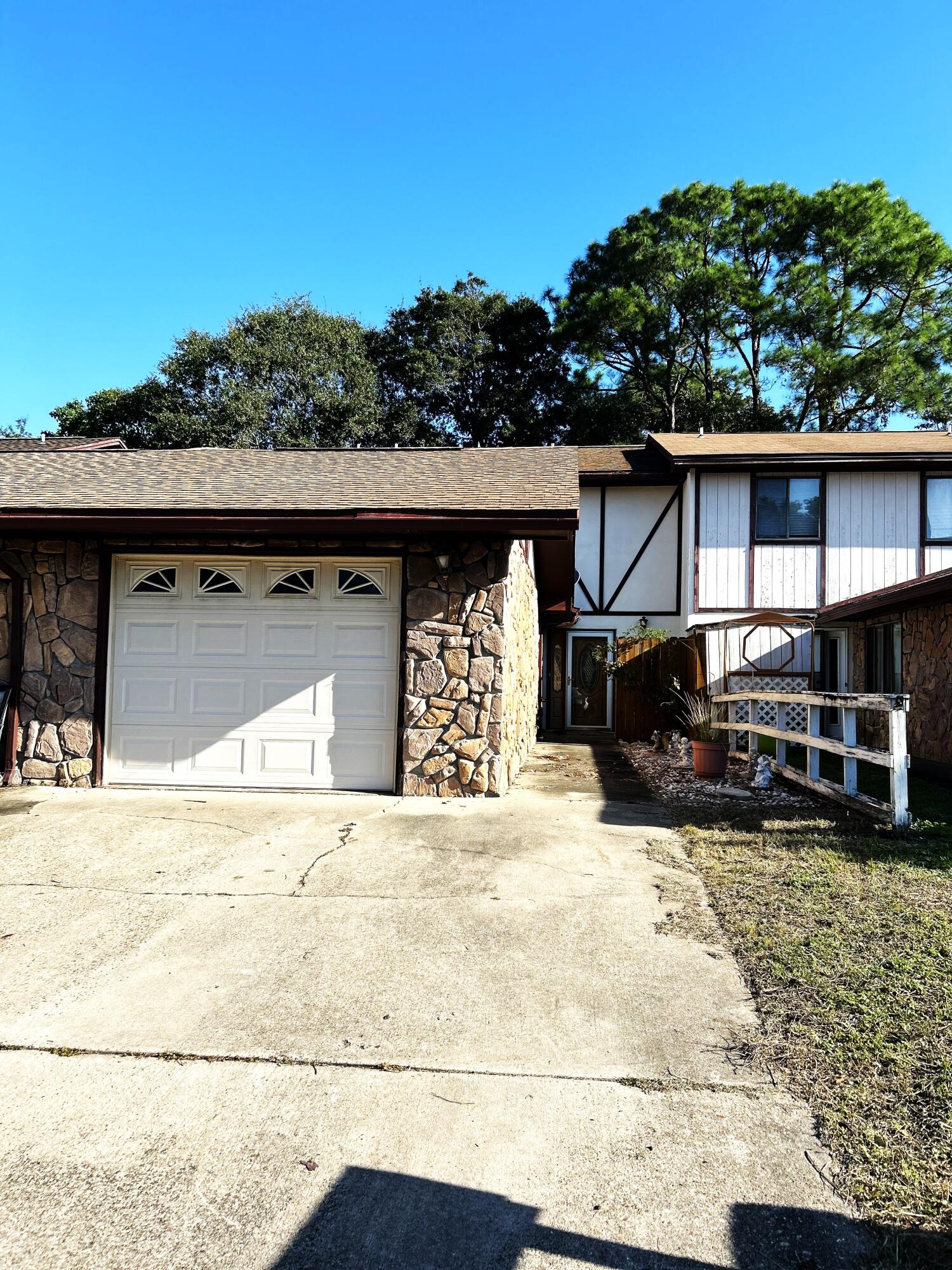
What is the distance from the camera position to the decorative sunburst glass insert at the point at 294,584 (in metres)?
7.53

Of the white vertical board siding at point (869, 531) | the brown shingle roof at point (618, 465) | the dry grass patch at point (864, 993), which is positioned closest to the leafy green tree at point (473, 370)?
the brown shingle roof at point (618, 465)

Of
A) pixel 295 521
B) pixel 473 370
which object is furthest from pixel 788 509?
pixel 473 370

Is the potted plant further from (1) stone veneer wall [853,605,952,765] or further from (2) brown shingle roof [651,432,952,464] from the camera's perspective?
(2) brown shingle roof [651,432,952,464]

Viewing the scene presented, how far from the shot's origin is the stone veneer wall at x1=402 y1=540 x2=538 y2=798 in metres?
7.22

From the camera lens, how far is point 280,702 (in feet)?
24.4

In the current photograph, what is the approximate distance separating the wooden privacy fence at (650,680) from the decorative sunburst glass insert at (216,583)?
9472mm

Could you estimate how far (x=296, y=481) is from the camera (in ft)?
27.2

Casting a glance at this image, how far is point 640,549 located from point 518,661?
9.31m

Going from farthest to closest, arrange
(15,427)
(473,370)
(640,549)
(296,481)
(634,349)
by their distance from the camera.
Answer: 1. (15,427)
2. (473,370)
3. (634,349)
4. (640,549)
5. (296,481)

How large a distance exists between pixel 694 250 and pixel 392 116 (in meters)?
17.7

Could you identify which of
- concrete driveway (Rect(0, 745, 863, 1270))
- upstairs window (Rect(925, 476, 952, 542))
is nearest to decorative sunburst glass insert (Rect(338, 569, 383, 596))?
concrete driveway (Rect(0, 745, 863, 1270))

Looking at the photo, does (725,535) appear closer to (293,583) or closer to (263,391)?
(293,583)

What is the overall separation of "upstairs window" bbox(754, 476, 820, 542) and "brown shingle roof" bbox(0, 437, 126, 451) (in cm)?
1317

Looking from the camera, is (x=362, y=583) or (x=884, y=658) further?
(x=884, y=658)
